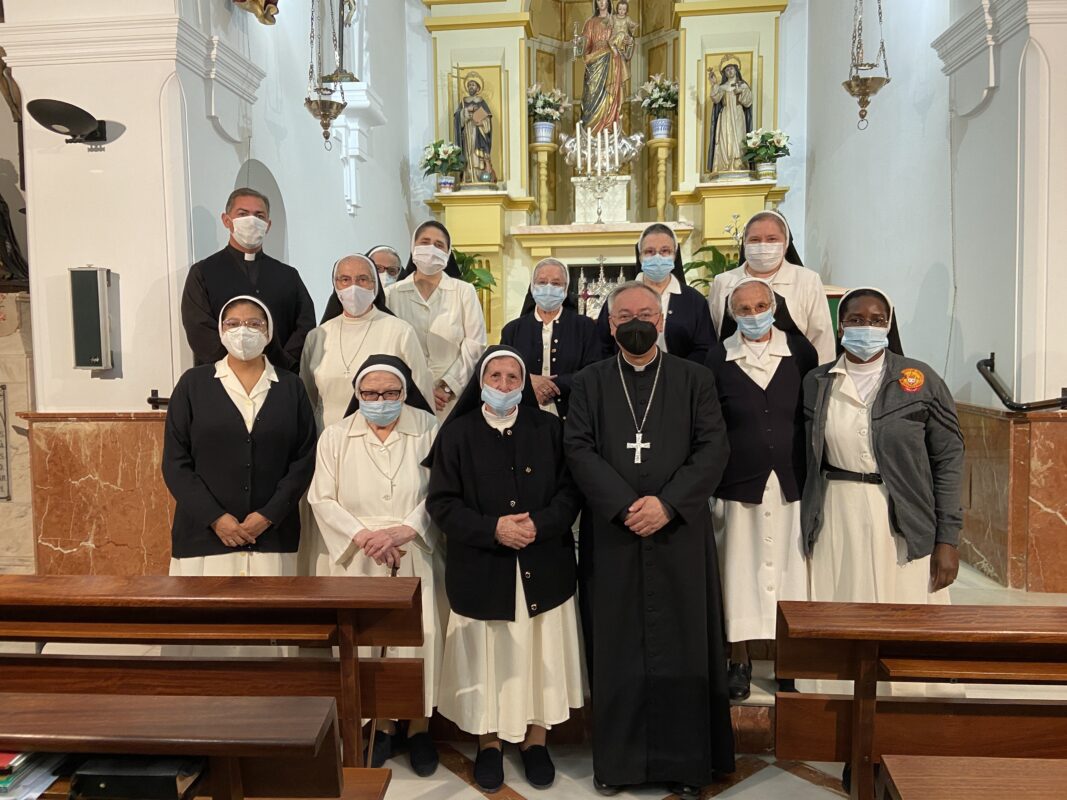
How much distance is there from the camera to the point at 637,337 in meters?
3.07

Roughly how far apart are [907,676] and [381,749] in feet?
6.34

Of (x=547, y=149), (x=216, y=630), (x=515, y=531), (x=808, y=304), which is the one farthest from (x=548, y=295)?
(x=547, y=149)

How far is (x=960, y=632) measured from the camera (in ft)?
6.98

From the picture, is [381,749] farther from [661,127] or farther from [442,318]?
[661,127]

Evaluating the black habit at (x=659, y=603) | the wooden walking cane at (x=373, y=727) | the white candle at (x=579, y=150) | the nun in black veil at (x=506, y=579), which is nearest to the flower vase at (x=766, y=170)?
the white candle at (x=579, y=150)

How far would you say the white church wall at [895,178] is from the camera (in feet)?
19.0

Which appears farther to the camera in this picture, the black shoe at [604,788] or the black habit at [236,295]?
the black habit at [236,295]

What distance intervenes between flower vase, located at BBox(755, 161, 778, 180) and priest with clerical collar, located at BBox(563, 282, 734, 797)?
6.65m

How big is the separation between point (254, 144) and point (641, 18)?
678 centimetres

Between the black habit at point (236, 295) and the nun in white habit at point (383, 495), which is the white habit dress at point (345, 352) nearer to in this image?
the black habit at point (236, 295)

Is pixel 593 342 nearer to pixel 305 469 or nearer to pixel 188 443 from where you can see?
pixel 305 469

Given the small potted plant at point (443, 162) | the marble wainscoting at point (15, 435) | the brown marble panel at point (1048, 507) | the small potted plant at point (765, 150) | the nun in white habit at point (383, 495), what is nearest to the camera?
the nun in white habit at point (383, 495)

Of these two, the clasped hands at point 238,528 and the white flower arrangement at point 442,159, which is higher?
the white flower arrangement at point 442,159

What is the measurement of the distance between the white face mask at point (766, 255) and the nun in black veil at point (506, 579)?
1.43 meters
